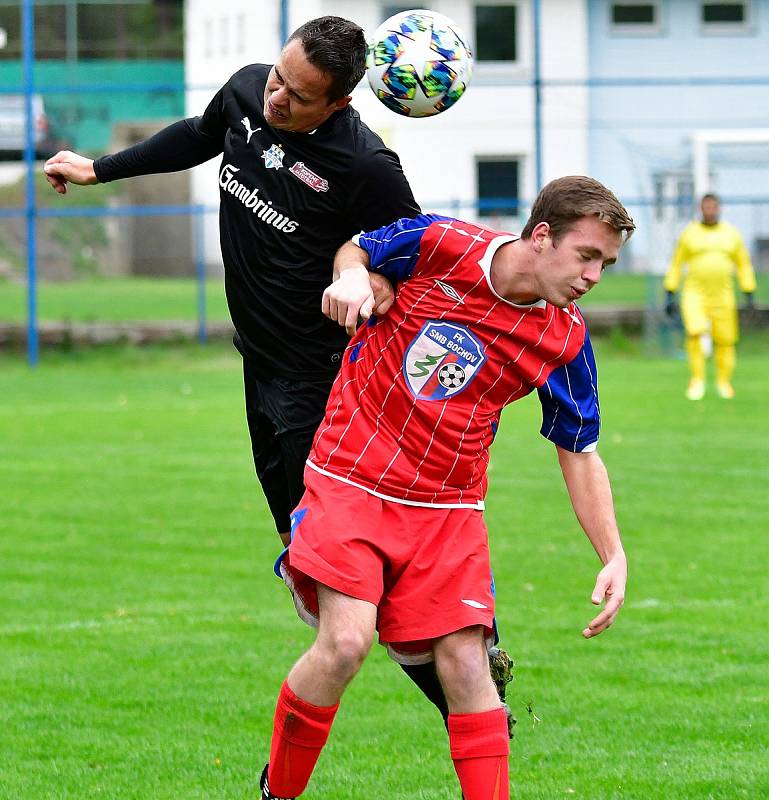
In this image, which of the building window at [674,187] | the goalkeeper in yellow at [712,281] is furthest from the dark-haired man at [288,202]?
the building window at [674,187]

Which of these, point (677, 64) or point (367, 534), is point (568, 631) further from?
point (677, 64)

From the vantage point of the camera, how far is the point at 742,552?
8.07 meters

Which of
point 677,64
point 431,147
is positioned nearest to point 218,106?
point 431,147

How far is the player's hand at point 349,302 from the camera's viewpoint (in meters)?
3.65

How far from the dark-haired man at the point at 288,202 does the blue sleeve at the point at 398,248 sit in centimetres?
36

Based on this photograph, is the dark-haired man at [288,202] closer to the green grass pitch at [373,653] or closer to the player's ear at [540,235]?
the player's ear at [540,235]

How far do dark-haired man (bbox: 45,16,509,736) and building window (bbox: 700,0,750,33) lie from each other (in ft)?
105

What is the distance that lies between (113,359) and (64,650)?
15.2m

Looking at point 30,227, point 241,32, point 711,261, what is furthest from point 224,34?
point 711,261

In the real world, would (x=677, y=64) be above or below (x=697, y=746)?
above

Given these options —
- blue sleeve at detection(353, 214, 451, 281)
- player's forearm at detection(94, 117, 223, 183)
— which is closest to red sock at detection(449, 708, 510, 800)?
blue sleeve at detection(353, 214, 451, 281)

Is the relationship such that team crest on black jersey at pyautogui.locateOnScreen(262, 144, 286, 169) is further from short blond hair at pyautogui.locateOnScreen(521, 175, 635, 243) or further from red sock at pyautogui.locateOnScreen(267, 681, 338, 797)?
red sock at pyautogui.locateOnScreen(267, 681, 338, 797)

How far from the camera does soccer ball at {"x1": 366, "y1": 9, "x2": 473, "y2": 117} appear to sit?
4566 millimetres

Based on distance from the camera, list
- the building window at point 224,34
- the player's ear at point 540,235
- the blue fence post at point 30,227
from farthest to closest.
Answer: the building window at point 224,34 → the blue fence post at point 30,227 → the player's ear at point 540,235
